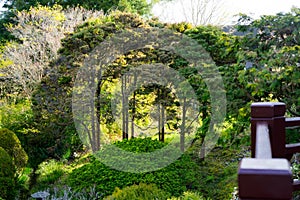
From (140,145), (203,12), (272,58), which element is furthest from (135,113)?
(203,12)

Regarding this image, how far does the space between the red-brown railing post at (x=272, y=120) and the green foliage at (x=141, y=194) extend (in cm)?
316

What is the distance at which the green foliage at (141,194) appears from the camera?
161 inches

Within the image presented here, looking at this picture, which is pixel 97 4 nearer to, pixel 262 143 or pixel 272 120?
pixel 272 120

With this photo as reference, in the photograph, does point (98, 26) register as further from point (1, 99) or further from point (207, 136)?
point (1, 99)

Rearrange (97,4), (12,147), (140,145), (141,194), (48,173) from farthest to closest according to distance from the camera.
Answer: (97,4)
(48,173)
(12,147)
(140,145)
(141,194)

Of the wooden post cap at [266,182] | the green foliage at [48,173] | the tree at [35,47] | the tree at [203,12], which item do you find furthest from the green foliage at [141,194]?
the tree at [203,12]

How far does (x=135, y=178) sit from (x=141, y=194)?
64 cm

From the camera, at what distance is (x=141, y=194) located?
4176 mm

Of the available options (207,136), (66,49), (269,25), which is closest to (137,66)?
(66,49)

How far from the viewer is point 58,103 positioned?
6.62 m

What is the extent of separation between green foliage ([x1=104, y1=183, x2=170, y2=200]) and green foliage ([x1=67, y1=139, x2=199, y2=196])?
0.40 metres

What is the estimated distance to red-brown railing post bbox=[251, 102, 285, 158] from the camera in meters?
1.04

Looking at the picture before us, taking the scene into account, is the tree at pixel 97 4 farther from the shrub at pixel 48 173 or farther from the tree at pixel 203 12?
the shrub at pixel 48 173

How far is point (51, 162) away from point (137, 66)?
8.01 ft
